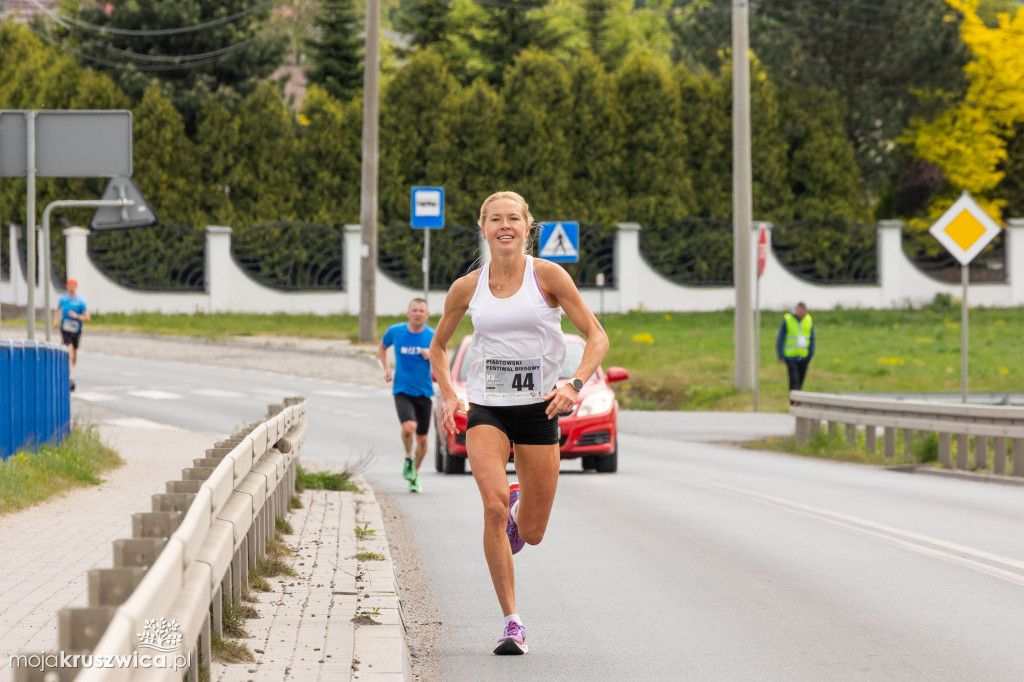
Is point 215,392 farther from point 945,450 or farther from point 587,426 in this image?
point 945,450

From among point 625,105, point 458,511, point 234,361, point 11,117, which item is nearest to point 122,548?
point 458,511

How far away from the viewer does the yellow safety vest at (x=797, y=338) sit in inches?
1037

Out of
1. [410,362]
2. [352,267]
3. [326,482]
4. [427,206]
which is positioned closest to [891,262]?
[352,267]

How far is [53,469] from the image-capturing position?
13.4 meters

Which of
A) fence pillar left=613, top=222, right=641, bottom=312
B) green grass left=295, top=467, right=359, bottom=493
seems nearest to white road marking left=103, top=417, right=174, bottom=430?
green grass left=295, top=467, right=359, bottom=493

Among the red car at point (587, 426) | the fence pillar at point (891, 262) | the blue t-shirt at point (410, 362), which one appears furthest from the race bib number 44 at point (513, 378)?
the fence pillar at point (891, 262)

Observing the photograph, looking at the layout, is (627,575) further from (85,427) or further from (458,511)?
(85,427)

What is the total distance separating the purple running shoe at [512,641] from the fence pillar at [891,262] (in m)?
39.4

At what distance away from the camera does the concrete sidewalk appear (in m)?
6.02

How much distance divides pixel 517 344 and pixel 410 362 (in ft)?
25.0

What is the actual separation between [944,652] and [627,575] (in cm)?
265

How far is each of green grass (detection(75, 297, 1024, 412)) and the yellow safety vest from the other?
0.85 m

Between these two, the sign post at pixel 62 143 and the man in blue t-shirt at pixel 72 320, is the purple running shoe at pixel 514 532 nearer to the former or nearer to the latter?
the sign post at pixel 62 143

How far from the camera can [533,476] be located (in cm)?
704
